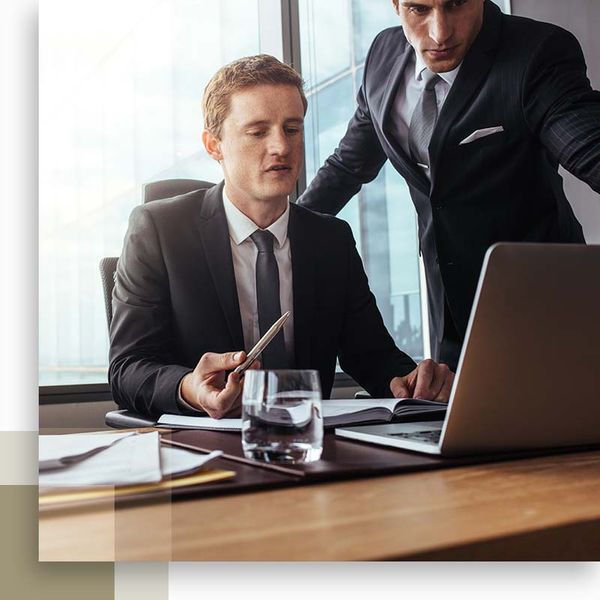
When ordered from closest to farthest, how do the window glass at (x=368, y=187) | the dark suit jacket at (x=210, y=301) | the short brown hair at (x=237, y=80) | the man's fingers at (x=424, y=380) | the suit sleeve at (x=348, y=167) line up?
the man's fingers at (x=424, y=380), the dark suit jacket at (x=210, y=301), the short brown hair at (x=237, y=80), the suit sleeve at (x=348, y=167), the window glass at (x=368, y=187)

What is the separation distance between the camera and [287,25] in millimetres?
2793

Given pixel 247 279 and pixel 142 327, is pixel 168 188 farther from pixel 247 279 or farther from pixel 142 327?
pixel 142 327

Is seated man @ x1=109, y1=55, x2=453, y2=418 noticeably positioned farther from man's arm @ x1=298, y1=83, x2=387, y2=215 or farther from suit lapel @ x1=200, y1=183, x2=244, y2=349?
man's arm @ x1=298, y1=83, x2=387, y2=215

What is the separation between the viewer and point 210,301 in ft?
5.34

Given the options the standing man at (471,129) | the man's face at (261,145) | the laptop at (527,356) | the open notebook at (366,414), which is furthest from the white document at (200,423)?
the standing man at (471,129)

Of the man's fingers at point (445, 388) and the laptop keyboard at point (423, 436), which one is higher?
the man's fingers at point (445, 388)

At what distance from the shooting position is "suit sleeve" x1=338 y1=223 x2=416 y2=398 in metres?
1.68

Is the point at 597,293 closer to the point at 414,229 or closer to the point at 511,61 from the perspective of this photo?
the point at 511,61

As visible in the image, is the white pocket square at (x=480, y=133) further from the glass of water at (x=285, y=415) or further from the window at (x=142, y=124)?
the glass of water at (x=285, y=415)

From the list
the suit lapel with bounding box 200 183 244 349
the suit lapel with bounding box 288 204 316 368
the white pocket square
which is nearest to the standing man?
the white pocket square

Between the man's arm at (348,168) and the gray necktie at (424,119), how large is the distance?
25cm

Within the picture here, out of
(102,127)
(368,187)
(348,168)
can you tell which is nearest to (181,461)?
(348,168)

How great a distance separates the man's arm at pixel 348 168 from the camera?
2236mm

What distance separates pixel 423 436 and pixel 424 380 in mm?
443
